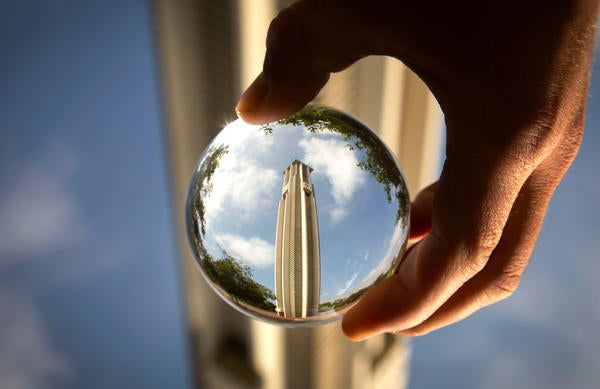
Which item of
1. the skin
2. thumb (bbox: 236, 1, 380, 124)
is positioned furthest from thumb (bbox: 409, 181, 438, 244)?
thumb (bbox: 236, 1, 380, 124)

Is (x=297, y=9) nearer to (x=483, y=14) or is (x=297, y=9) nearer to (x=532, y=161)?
(x=483, y=14)

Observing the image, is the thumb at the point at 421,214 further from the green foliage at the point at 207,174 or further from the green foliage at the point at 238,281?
the green foliage at the point at 207,174

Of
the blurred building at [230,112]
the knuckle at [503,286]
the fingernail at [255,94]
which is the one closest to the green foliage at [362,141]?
the fingernail at [255,94]

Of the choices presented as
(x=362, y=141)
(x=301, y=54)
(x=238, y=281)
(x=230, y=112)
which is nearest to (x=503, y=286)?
(x=362, y=141)

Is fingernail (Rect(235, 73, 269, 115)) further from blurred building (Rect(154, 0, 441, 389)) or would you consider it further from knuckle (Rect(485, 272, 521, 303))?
blurred building (Rect(154, 0, 441, 389))

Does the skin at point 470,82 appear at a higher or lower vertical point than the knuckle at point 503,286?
higher

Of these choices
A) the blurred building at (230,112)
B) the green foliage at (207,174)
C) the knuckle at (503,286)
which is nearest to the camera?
the green foliage at (207,174)

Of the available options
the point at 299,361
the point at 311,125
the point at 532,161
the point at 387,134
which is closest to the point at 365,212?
the point at 311,125
